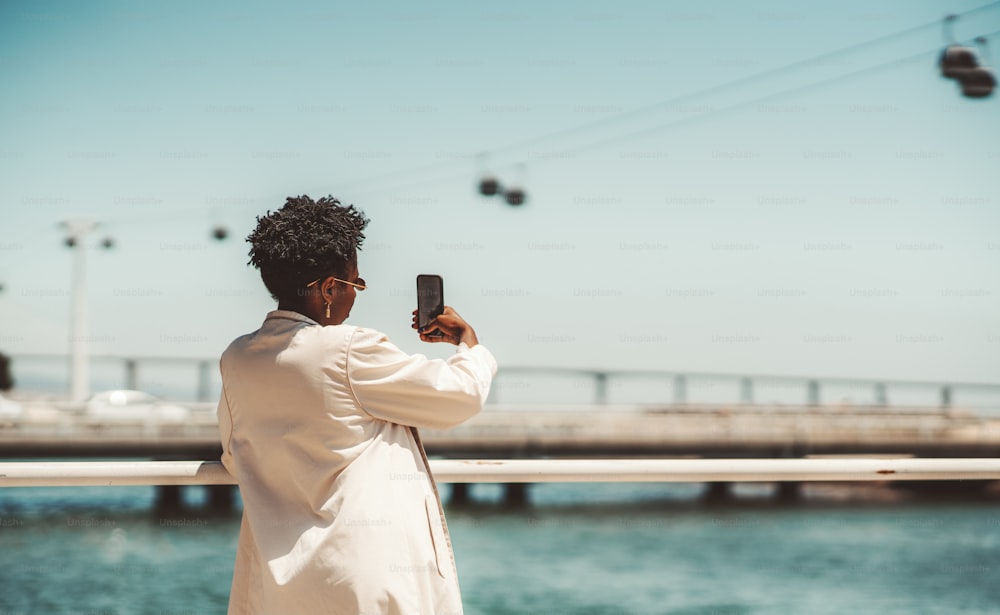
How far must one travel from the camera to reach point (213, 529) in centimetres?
2556

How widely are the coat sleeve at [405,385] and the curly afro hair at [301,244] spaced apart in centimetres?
16

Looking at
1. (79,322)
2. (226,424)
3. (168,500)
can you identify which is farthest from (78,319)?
(226,424)

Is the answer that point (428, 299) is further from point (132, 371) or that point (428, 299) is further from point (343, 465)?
point (132, 371)

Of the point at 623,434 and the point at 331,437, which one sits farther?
the point at 623,434

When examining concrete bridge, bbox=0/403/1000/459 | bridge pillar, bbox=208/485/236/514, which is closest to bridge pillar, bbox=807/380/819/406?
concrete bridge, bbox=0/403/1000/459

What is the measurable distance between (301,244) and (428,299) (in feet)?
1.06

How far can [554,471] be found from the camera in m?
2.20

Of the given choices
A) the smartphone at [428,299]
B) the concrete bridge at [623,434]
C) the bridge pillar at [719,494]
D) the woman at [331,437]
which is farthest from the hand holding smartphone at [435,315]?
the bridge pillar at [719,494]

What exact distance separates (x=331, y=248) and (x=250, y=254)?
0.18 meters

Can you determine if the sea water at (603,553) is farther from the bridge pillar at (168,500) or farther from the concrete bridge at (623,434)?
the concrete bridge at (623,434)

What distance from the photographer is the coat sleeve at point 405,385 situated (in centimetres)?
181

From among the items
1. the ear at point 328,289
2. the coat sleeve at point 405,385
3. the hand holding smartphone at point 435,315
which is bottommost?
the coat sleeve at point 405,385

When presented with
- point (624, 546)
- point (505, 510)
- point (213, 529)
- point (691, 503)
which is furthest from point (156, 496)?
point (691, 503)

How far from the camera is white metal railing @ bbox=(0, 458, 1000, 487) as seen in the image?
2137 mm
